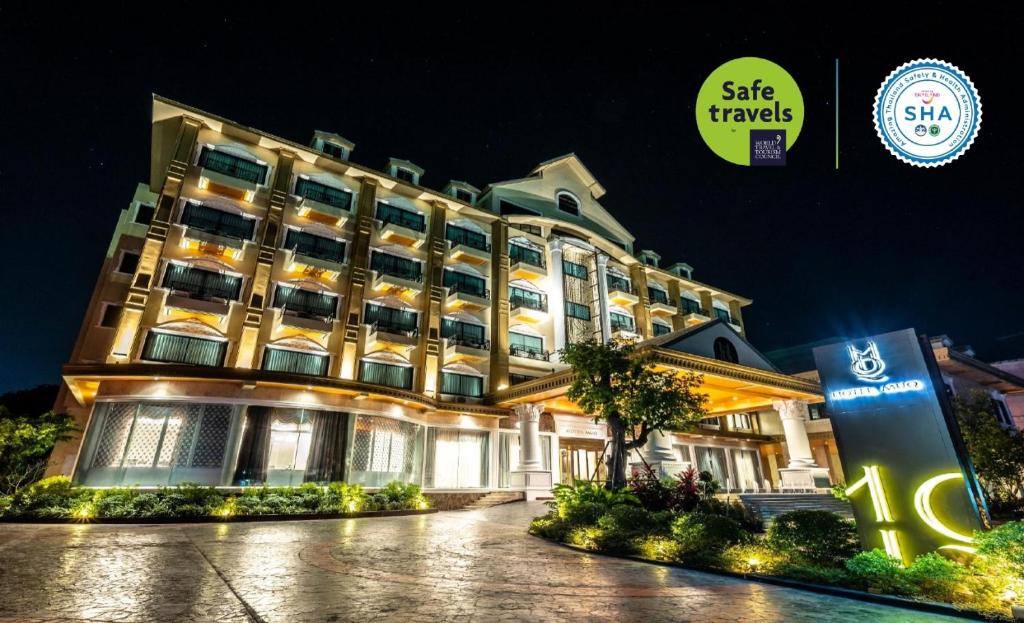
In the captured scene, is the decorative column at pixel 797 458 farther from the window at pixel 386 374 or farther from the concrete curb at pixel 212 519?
the window at pixel 386 374

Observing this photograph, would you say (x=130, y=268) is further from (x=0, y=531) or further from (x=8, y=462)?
(x=0, y=531)

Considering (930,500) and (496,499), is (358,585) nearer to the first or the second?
(930,500)

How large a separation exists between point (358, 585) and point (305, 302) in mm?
22573

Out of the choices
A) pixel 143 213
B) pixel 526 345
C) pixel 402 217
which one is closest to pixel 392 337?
pixel 402 217

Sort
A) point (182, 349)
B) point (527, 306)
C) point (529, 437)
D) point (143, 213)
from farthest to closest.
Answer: point (527, 306), point (143, 213), point (529, 437), point (182, 349)

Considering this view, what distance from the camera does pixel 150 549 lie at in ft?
30.8

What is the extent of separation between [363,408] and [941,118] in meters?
23.4

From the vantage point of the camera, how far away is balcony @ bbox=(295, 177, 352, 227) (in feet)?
91.7

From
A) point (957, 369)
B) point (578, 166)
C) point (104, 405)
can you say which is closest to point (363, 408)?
point (104, 405)

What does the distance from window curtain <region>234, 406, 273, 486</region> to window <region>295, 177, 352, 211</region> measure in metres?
13.3

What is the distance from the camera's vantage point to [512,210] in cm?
3741

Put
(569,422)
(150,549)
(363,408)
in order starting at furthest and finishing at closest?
(569,422) → (363,408) → (150,549)

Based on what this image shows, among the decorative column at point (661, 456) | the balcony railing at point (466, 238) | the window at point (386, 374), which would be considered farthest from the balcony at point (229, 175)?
the decorative column at point (661, 456)

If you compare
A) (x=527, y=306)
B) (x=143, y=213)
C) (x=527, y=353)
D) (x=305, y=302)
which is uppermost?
(x=143, y=213)
